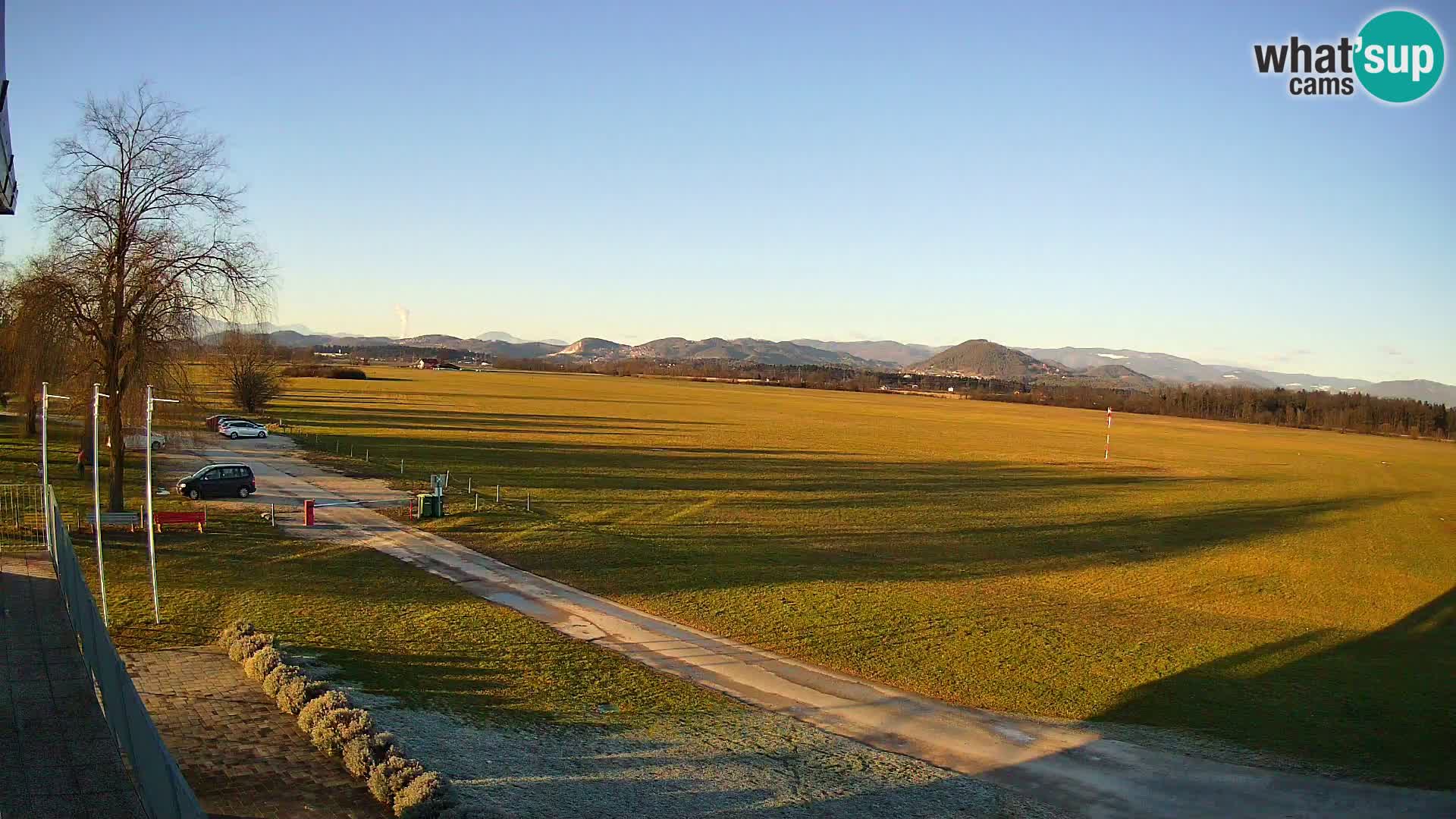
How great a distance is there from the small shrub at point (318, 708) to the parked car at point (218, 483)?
24103mm

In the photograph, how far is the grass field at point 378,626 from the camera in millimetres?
15477

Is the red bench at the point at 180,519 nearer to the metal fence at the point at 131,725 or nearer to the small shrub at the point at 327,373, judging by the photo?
the metal fence at the point at 131,725

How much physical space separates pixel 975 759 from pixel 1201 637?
10.3 metres

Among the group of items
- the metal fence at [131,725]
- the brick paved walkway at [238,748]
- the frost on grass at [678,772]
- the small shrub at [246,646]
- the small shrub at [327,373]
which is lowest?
the frost on grass at [678,772]

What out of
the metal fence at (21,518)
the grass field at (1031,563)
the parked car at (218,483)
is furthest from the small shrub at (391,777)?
the parked car at (218,483)

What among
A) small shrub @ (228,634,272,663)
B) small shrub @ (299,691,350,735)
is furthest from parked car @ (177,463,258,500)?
small shrub @ (299,691,350,735)

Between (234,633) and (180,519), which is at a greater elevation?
(180,519)

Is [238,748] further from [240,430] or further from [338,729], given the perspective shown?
[240,430]

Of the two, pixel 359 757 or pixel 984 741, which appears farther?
pixel 984 741

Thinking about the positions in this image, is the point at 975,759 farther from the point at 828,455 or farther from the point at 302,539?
the point at 828,455

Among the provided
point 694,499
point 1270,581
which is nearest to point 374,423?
point 694,499

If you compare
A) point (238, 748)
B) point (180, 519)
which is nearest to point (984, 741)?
point (238, 748)

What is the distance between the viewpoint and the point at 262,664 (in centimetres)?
1507

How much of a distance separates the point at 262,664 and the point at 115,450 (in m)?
17.2
